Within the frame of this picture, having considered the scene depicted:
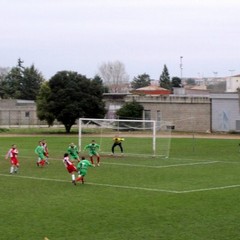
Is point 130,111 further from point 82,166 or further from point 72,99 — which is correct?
point 82,166

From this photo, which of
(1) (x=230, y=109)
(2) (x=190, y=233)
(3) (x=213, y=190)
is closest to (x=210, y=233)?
(2) (x=190, y=233)

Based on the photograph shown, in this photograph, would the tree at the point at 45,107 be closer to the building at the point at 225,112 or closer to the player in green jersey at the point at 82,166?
the building at the point at 225,112

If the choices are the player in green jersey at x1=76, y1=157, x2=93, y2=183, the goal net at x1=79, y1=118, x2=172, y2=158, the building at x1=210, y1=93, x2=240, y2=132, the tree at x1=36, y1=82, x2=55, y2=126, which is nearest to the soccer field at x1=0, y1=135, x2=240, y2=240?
the player in green jersey at x1=76, y1=157, x2=93, y2=183

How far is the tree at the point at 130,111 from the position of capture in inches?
3344

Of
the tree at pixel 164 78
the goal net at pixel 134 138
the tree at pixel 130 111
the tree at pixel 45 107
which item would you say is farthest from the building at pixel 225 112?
the tree at pixel 164 78

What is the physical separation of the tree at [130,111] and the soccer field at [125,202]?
4241 centimetres

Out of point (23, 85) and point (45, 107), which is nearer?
point (45, 107)

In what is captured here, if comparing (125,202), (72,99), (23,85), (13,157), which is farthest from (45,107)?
(23,85)

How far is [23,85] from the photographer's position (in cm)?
14712

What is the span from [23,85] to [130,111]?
6647 centimetres

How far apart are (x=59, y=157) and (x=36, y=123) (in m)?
63.7

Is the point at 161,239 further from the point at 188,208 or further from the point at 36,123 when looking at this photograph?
the point at 36,123

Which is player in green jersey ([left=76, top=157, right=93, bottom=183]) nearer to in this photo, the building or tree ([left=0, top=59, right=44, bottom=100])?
the building

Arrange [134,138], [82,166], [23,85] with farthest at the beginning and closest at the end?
[23,85] < [134,138] < [82,166]
